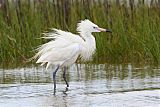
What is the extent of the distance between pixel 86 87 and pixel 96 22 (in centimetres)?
384

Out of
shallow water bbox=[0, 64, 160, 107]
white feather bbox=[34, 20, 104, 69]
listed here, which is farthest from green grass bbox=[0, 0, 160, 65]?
white feather bbox=[34, 20, 104, 69]

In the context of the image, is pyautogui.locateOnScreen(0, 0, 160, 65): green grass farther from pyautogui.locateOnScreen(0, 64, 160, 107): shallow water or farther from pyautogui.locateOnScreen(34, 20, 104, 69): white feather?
pyautogui.locateOnScreen(34, 20, 104, 69): white feather

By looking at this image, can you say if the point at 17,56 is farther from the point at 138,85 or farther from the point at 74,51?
the point at 138,85

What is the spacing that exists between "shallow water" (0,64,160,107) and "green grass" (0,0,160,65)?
59 centimetres

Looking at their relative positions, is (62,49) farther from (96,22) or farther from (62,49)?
(96,22)

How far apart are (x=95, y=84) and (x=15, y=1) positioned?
15.5 ft

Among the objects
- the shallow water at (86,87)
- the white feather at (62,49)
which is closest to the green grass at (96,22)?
the shallow water at (86,87)

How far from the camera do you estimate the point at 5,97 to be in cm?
844

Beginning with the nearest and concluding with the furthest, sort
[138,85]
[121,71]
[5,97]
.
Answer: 1. [5,97]
2. [138,85]
3. [121,71]

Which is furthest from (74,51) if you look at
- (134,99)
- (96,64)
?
(96,64)

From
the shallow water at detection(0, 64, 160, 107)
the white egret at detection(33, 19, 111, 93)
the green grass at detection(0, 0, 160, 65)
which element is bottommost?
the shallow water at detection(0, 64, 160, 107)

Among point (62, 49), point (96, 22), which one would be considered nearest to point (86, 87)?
point (62, 49)

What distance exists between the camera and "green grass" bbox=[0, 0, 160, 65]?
1233cm

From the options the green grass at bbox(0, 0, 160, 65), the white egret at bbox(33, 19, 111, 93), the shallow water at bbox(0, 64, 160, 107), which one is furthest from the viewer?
the green grass at bbox(0, 0, 160, 65)
